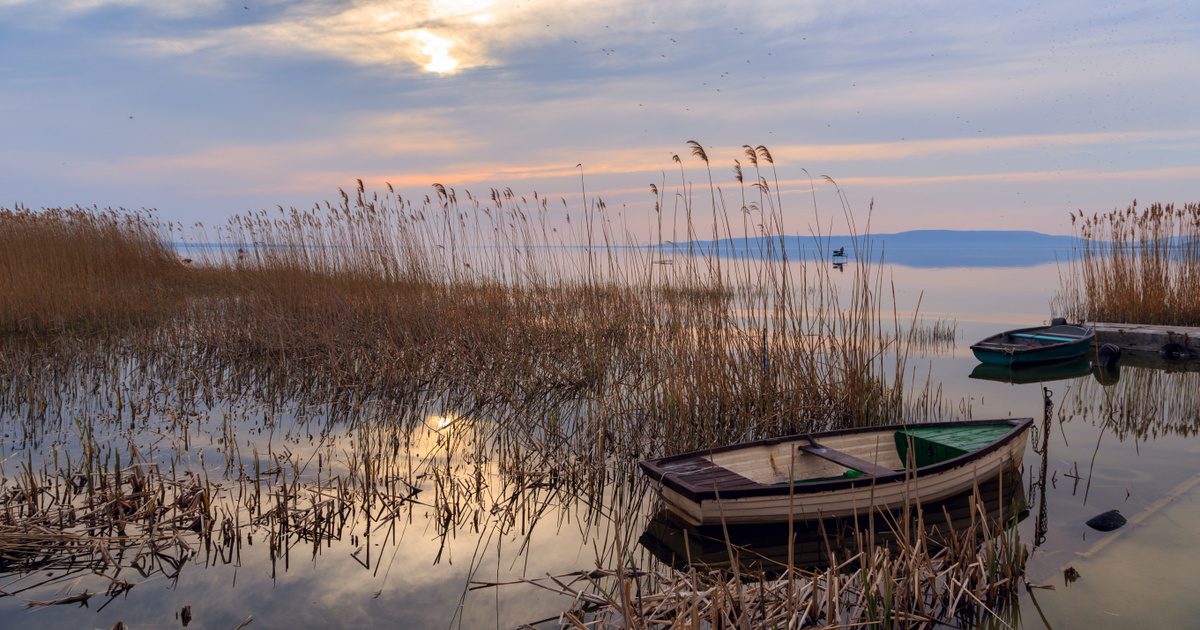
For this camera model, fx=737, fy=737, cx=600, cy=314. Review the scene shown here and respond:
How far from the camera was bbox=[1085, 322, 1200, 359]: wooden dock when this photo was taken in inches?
387

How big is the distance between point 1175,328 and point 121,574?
1250 cm

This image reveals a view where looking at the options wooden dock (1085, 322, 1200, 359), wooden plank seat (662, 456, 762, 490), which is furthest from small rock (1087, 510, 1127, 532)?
wooden dock (1085, 322, 1200, 359)

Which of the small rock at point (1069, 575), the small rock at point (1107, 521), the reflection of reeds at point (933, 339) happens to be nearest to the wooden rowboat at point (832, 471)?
the small rock at point (1107, 521)

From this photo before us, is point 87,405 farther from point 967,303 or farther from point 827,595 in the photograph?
point 967,303

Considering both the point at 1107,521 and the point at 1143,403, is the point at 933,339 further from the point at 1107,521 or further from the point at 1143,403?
the point at 1107,521

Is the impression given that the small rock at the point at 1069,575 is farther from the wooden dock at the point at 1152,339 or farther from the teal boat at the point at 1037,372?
the wooden dock at the point at 1152,339

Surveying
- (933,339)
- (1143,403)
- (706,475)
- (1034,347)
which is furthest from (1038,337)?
(706,475)

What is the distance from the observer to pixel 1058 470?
5359 mm

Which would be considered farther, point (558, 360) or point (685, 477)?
point (558, 360)

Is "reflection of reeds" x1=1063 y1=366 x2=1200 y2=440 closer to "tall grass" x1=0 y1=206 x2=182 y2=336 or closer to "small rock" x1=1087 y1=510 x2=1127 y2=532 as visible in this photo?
"small rock" x1=1087 y1=510 x2=1127 y2=532

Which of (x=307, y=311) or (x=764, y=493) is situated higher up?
(x=307, y=311)

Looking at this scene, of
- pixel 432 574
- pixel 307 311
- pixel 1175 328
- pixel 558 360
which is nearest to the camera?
pixel 432 574

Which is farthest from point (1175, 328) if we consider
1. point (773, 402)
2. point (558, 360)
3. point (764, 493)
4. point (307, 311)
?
point (307, 311)

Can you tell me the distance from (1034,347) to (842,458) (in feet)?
21.5
